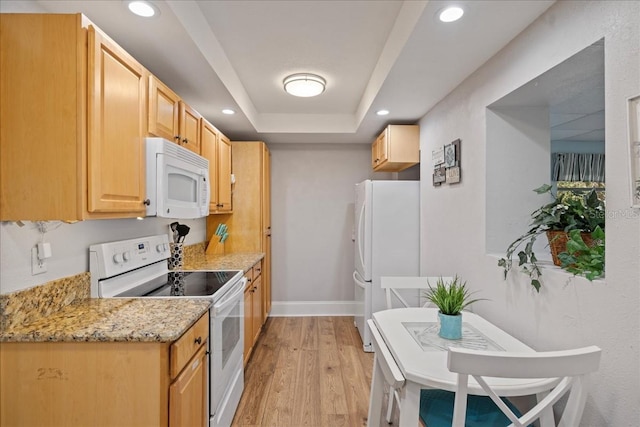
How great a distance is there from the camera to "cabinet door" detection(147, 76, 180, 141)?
175 centimetres

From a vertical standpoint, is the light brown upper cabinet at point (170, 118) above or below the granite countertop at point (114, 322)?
above

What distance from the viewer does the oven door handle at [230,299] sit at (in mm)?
1791

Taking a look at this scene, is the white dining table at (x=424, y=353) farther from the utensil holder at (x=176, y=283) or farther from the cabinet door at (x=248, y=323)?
the cabinet door at (x=248, y=323)

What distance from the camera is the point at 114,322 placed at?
1.33m

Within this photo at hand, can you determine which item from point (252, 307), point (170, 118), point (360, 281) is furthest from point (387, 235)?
point (170, 118)

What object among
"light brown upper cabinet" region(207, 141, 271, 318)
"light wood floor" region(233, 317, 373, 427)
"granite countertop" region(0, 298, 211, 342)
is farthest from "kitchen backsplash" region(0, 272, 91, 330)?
"light brown upper cabinet" region(207, 141, 271, 318)

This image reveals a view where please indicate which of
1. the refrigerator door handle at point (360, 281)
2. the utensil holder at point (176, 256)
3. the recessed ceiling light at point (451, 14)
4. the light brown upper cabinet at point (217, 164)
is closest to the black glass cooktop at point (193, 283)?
the utensil holder at point (176, 256)

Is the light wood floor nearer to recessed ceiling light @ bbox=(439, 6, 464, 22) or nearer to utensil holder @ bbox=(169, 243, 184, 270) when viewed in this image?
utensil holder @ bbox=(169, 243, 184, 270)

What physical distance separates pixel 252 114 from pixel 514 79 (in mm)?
2398

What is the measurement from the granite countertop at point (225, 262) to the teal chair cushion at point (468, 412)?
5.33 feet

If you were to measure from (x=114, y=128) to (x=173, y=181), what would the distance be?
50 centimetres

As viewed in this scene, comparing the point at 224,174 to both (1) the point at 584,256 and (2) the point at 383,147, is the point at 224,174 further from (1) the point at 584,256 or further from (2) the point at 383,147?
(1) the point at 584,256

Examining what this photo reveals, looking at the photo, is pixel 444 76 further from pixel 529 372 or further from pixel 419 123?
pixel 529 372

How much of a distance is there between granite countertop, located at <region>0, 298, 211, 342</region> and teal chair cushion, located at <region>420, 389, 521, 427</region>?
3.65ft
